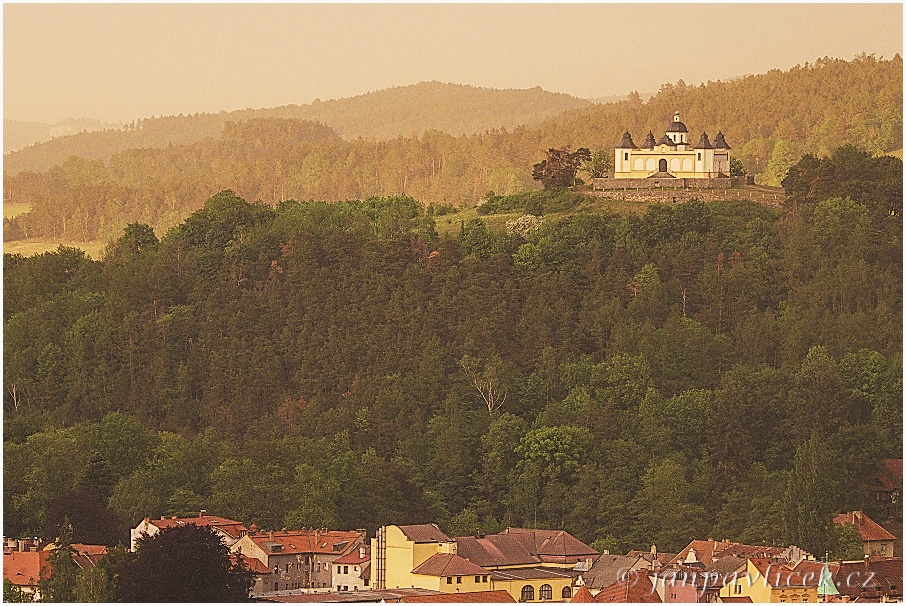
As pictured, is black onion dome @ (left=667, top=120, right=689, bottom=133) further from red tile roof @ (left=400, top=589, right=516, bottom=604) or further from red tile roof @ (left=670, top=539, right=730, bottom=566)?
red tile roof @ (left=400, top=589, right=516, bottom=604)

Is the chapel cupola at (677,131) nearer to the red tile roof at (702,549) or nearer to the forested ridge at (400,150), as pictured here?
the forested ridge at (400,150)

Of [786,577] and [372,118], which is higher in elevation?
[372,118]

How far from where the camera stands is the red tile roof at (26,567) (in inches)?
1962

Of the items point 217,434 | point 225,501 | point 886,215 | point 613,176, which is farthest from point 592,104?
point 225,501

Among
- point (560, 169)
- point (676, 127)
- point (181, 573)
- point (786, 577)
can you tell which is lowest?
point (786, 577)

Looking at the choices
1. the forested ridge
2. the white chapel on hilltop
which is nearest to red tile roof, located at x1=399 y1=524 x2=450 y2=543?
the white chapel on hilltop

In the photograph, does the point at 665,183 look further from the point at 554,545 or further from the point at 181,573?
the point at 181,573

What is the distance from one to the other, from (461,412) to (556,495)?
207 inches

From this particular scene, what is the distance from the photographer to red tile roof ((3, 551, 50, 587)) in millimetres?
49844

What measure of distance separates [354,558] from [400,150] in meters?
31.3

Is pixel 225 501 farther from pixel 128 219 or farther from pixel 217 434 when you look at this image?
pixel 128 219

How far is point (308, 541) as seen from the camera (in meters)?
55.1

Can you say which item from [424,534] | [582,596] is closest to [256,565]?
[424,534]

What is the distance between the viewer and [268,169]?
8231cm
